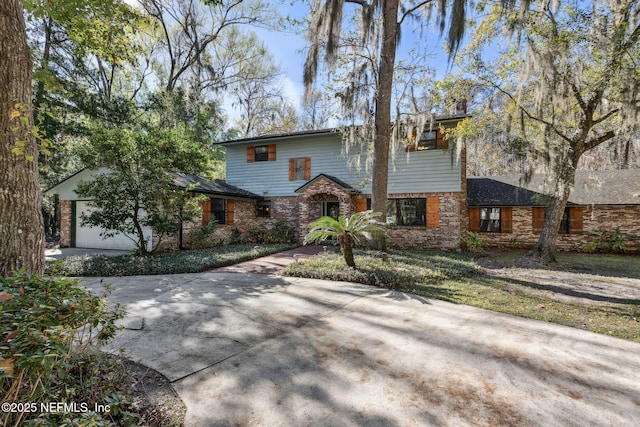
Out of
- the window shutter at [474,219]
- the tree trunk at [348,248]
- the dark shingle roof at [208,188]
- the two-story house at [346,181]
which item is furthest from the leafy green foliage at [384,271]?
the window shutter at [474,219]

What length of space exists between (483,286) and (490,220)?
28.4ft

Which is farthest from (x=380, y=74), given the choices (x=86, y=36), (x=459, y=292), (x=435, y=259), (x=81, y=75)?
(x=81, y=75)

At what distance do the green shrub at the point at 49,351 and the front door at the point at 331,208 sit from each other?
37.7 feet

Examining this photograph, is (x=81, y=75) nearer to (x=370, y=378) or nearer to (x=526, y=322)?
(x=370, y=378)

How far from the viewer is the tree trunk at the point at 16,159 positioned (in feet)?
7.88

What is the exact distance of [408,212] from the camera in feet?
40.8

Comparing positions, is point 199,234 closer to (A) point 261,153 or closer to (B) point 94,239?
(B) point 94,239

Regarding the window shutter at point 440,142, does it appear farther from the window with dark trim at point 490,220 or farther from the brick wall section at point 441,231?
the window with dark trim at point 490,220

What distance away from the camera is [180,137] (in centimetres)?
852

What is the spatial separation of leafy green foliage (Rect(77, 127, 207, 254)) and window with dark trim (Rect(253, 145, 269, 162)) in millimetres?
6176

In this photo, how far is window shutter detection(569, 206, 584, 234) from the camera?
12227 millimetres

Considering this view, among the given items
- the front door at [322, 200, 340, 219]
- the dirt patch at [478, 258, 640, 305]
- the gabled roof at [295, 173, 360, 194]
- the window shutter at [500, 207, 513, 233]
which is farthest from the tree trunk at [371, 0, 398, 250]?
the window shutter at [500, 207, 513, 233]

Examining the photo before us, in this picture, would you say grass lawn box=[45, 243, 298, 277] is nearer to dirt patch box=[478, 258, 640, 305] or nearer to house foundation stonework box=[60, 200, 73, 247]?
house foundation stonework box=[60, 200, 73, 247]

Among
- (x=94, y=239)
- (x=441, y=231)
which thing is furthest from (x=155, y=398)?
(x=94, y=239)
